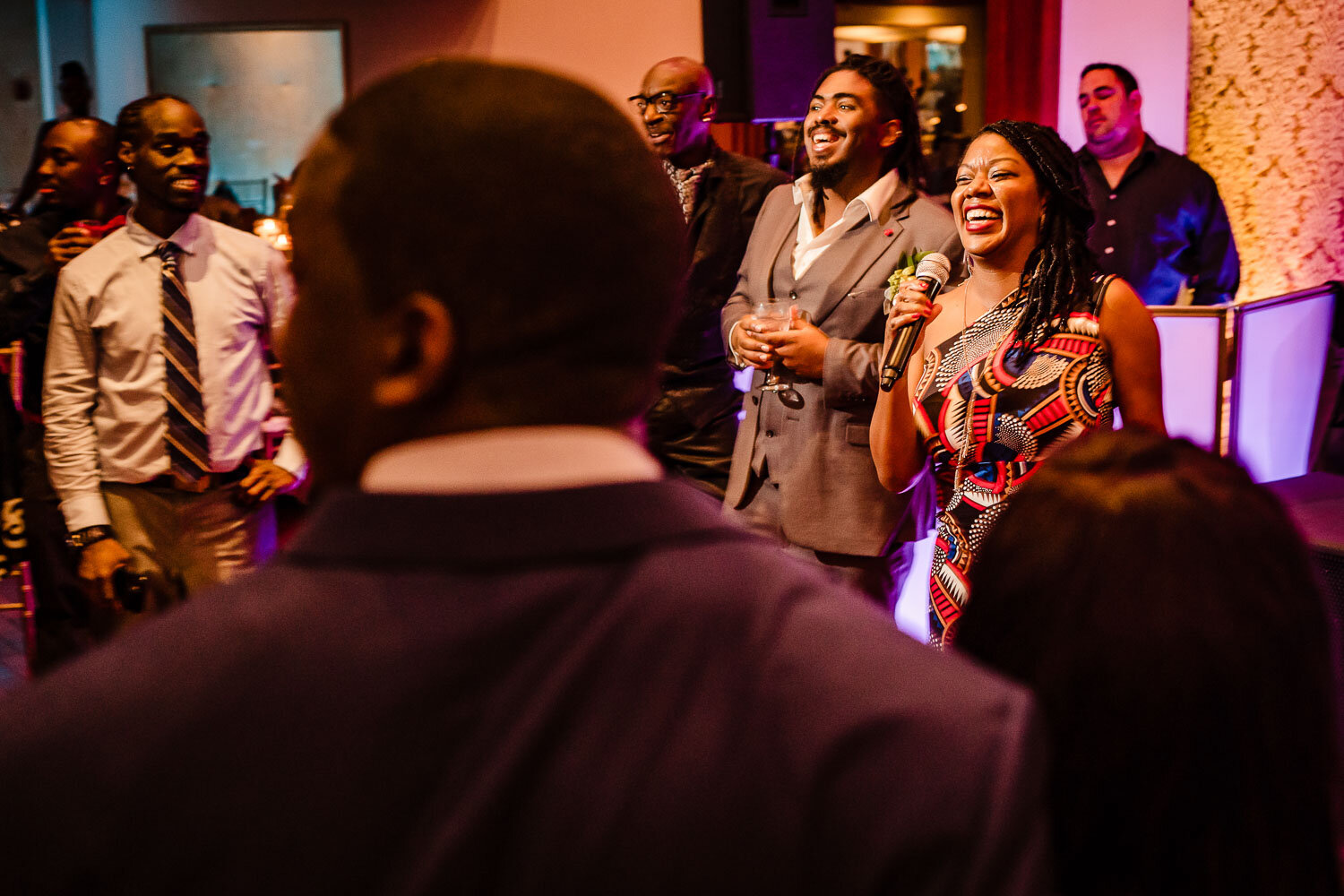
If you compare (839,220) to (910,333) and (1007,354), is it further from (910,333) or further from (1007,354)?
(1007,354)

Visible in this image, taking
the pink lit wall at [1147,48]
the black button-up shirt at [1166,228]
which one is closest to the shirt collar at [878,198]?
the black button-up shirt at [1166,228]

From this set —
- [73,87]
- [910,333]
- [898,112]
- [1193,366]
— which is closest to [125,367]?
[910,333]

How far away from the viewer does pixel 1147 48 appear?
5.74 m

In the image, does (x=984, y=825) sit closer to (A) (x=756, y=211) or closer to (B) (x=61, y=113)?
(A) (x=756, y=211)

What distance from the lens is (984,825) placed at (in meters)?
0.55

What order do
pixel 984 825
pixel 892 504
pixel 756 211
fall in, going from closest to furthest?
pixel 984 825 → pixel 892 504 → pixel 756 211

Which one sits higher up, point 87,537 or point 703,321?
point 703,321

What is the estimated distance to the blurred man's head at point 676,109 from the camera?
12.2 ft

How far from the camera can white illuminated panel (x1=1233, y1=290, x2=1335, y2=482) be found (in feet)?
14.2

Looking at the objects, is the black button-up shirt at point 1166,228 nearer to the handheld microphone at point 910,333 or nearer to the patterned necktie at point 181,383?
the handheld microphone at point 910,333

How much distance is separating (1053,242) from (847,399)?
23.5 inches

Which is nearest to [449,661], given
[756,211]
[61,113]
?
[756,211]

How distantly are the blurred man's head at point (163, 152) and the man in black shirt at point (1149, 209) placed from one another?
3.56 metres

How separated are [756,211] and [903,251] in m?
0.91
